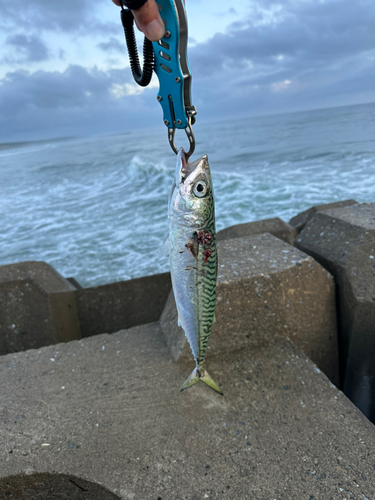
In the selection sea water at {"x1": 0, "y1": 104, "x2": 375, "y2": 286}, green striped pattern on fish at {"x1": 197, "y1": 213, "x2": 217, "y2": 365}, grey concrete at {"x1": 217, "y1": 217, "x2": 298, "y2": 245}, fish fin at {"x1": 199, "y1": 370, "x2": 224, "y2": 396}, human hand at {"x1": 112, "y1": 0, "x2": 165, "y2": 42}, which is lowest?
sea water at {"x1": 0, "y1": 104, "x2": 375, "y2": 286}

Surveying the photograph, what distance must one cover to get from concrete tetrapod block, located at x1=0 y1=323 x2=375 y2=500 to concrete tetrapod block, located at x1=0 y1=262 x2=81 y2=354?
0.76 m

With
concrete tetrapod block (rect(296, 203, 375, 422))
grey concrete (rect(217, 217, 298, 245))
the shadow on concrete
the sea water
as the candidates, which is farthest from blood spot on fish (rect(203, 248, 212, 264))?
the sea water

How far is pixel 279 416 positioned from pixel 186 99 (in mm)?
1914

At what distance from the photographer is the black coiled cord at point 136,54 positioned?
185 cm

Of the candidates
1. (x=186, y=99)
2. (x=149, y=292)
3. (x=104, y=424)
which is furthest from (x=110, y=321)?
(x=186, y=99)

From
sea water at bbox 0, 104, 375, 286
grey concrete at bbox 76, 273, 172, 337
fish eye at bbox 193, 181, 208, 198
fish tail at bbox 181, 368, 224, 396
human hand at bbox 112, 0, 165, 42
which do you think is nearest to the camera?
human hand at bbox 112, 0, 165, 42

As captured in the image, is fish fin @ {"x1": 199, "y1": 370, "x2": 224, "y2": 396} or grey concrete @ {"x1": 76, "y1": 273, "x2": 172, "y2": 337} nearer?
fish fin @ {"x1": 199, "y1": 370, "x2": 224, "y2": 396}

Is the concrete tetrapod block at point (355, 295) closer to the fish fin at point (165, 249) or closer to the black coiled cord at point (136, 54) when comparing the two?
the fish fin at point (165, 249)

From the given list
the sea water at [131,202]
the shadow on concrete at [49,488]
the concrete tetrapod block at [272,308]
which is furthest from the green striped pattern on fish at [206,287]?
the sea water at [131,202]

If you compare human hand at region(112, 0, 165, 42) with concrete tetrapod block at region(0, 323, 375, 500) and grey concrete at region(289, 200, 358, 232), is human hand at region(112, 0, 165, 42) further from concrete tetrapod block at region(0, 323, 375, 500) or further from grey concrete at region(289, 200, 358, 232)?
grey concrete at region(289, 200, 358, 232)

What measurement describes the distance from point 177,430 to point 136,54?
7.43 feet

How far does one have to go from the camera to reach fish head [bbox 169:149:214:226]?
4.93 feet

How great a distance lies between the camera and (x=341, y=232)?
9.59 feet

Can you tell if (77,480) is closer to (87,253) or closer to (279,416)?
(279,416)
